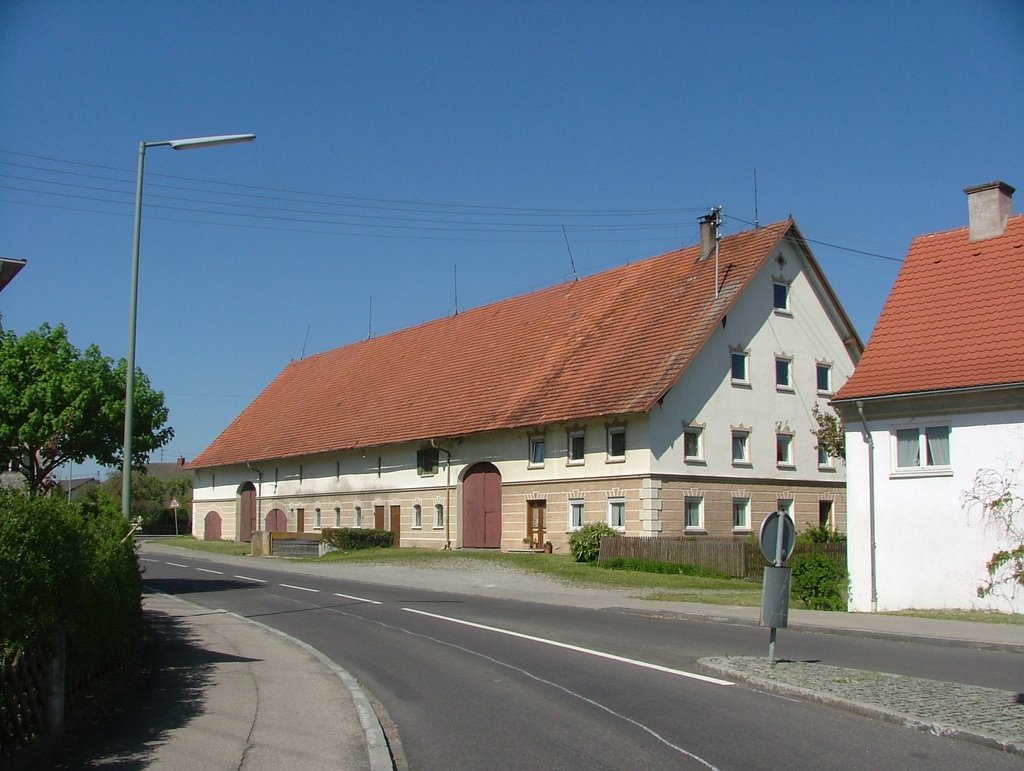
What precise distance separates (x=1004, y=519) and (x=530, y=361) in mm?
24095

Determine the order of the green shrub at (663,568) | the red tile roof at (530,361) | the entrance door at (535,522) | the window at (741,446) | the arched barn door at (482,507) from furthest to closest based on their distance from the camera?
1. the arched barn door at (482,507)
2. the entrance door at (535,522)
3. the window at (741,446)
4. the red tile roof at (530,361)
5. the green shrub at (663,568)

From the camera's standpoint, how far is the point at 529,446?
3956 cm

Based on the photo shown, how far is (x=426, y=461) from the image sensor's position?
4466 cm

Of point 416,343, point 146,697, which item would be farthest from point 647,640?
point 416,343

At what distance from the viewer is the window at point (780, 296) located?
129 ft

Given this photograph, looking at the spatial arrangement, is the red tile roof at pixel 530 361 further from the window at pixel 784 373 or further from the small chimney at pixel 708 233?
the window at pixel 784 373

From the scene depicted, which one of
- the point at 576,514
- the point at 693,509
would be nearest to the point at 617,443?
the point at 576,514

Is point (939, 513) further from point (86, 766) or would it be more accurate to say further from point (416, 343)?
point (416, 343)

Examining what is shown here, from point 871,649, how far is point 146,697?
985cm

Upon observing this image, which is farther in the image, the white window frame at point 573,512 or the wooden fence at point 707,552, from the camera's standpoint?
the white window frame at point 573,512

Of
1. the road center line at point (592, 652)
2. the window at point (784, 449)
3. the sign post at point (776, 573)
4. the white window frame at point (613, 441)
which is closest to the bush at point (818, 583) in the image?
the road center line at point (592, 652)

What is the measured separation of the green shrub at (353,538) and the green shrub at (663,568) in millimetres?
14653

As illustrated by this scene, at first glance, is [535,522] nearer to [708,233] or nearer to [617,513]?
[617,513]

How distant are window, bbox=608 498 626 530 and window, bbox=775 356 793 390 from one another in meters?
8.24
